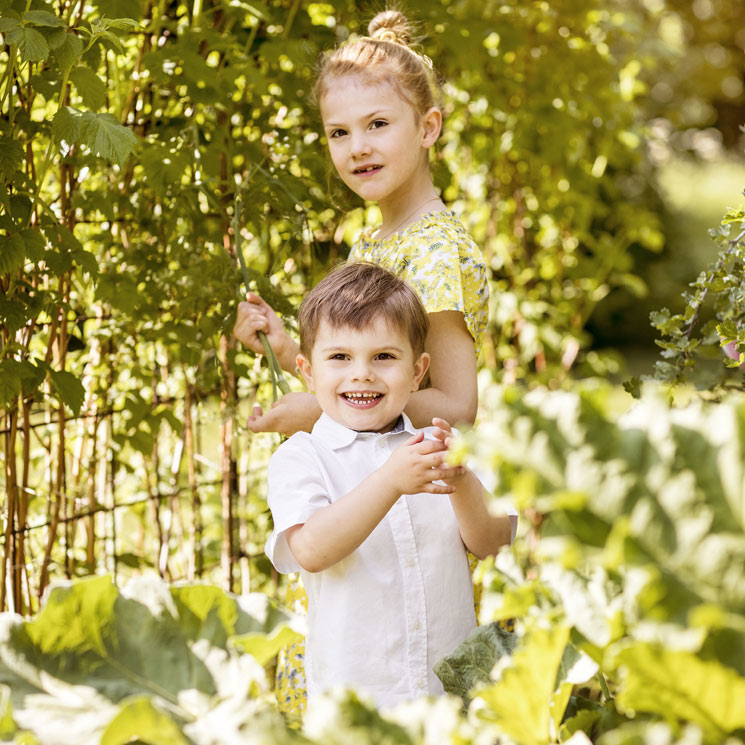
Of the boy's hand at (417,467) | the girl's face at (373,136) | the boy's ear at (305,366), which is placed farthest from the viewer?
the girl's face at (373,136)

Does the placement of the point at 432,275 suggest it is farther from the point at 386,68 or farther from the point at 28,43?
the point at 28,43

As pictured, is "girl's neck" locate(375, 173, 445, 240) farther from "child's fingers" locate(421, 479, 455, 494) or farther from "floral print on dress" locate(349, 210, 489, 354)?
"child's fingers" locate(421, 479, 455, 494)

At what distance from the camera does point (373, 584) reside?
4.69 ft

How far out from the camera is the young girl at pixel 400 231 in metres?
1.67

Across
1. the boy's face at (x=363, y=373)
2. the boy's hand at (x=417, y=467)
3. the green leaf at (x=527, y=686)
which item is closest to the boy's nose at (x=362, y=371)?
the boy's face at (x=363, y=373)

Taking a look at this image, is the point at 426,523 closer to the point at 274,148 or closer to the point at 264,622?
the point at 264,622

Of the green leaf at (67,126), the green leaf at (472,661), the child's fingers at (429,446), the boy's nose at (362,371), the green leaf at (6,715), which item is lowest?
the green leaf at (472,661)

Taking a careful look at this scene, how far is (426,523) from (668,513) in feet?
2.82

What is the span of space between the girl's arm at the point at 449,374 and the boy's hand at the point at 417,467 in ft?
1.23

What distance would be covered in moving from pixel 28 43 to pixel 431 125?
78 cm

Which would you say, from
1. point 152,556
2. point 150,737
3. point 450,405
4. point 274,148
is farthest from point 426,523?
point 152,556

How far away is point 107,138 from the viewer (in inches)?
63.7

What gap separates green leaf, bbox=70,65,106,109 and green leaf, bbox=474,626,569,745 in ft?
4.36

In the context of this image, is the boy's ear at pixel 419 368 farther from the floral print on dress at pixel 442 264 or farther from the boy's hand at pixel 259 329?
the boy's hand at pixel 259 329
